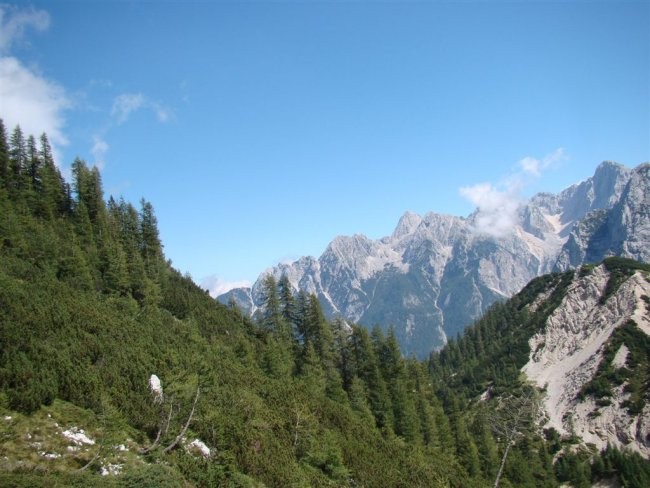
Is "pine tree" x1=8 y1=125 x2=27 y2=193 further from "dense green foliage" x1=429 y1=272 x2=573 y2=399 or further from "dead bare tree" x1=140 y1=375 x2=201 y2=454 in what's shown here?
"dense green foliage" x1=429 y1=272 x2=573 y2=399

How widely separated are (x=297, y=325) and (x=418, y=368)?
23841 millimetres

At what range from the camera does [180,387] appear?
987 inches

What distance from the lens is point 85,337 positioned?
2789 cm

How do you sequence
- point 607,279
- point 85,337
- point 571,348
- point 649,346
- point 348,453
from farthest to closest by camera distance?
point 607,279 → point 571,348 → point 649,346 → point 348,453 → point 85,337

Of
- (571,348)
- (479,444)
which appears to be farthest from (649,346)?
(479,444)

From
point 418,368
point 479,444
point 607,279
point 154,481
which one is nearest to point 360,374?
point 418,368

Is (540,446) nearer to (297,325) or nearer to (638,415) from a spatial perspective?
(638,415)

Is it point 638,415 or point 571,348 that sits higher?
point 571,348

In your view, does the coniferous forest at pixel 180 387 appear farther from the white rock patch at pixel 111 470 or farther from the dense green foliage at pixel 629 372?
the dense green foliage at pixel 629 372

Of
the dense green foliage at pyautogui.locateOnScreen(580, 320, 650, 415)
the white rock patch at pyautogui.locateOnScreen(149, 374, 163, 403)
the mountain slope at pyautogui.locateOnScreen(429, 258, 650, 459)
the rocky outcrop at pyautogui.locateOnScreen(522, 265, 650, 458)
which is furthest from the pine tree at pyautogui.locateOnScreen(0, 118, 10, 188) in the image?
the dense green foliage at pyautogui.locateOnScreen(580, 320, 650, 415)

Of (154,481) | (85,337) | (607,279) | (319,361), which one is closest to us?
(154,481)

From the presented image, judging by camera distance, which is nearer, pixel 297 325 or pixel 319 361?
pixel 319 361

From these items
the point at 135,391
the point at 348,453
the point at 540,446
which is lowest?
the point at 540,446

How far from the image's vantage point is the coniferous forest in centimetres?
2041
